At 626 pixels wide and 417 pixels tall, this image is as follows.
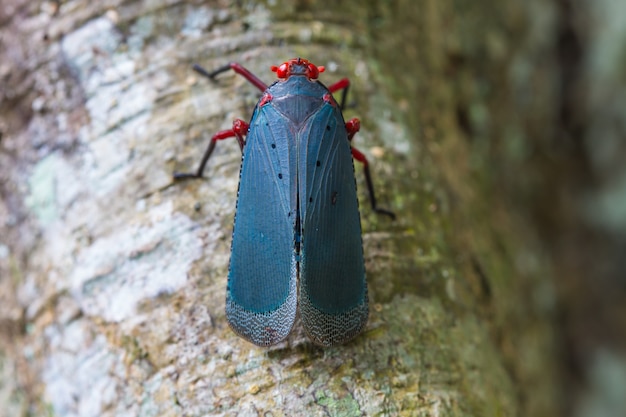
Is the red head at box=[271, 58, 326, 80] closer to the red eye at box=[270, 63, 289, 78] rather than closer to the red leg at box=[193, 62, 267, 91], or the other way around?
the red eye at box=[270, 63, 289, 78]

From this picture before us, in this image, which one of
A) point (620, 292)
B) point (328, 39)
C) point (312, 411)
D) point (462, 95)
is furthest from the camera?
point (620, 292)

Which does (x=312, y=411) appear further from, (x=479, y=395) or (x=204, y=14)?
(x=204, y=14)

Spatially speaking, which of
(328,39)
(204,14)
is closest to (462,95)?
(328,39)

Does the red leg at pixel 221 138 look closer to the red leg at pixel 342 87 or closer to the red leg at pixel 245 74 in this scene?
the red leg at pixel 245 74

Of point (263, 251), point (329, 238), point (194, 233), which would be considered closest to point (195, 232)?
point (194, 233)

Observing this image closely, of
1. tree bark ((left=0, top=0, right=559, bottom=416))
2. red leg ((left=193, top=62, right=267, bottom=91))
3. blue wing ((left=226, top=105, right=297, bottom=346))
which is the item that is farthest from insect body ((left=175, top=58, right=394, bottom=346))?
red leg ((left=193, top=62, right=267, bottom=91))

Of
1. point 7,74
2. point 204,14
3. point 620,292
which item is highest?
point 204,14

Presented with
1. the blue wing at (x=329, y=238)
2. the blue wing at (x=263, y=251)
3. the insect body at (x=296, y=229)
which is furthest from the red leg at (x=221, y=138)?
the blue wing at (x=329, y=238)

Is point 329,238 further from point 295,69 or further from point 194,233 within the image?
point 295,69
